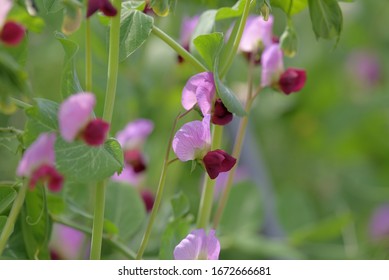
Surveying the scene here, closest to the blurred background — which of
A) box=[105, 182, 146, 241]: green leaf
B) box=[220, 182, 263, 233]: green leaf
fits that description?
box=[220, 182, 263, 233]: green leaf

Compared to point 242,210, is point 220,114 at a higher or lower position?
lower

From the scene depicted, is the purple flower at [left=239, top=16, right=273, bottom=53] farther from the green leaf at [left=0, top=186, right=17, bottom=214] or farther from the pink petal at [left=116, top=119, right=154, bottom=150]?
the green leaf at [left=0, top=186, right=17, bottom=214]

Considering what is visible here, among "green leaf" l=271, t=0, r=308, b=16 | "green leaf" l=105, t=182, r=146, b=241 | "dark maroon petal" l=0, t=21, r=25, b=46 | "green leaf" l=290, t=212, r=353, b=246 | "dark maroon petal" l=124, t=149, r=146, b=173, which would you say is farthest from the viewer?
"green leaf" l=290, t=212, r=353, b=246

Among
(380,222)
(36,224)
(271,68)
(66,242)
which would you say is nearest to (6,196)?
(36,224)

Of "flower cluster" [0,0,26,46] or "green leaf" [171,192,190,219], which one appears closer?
"flower cluster" [0,0,26,46]

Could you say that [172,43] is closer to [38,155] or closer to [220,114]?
[220,114]

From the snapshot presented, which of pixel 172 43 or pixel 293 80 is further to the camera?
Result: pixel 293 80

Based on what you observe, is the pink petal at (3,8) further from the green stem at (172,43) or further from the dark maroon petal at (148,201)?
the dark maroon petal at (148,201)

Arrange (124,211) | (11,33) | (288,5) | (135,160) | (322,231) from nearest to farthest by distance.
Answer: (11,33) < (288,5) < (124,211) < (135,160) < (322,231)
